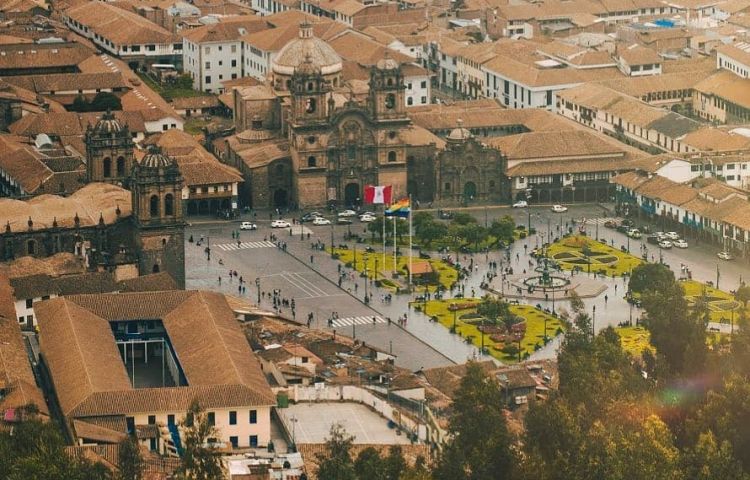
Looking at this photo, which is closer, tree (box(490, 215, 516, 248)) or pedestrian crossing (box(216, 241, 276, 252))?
tree (box(490, 215, 516, 248))

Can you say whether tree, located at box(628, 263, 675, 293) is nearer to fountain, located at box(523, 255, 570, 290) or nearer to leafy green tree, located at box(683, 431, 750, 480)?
fountain, located at box(523, 255, 570, 290)

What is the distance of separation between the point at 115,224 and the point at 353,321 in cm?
1554

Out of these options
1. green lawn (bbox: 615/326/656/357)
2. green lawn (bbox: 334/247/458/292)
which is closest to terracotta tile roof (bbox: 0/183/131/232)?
green lawn (bbox: 334/247/458/292)

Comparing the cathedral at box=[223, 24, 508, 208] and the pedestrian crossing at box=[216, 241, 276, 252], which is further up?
the cathedral at box=[223, 24, 508, 208]

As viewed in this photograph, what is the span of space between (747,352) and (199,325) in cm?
2803

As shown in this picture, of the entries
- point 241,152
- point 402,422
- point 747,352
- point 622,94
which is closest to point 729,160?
point 622,94

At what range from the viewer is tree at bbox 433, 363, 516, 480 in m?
106

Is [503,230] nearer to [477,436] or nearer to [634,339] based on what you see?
[634,339]

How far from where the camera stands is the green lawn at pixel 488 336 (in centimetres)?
13512

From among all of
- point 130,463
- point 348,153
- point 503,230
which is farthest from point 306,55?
point 130,463

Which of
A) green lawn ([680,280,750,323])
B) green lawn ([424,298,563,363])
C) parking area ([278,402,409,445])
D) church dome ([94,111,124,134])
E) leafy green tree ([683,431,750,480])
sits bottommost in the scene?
green lawn ([424,298,563,363])

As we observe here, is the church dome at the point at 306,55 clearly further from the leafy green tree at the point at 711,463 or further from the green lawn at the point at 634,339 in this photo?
the leafy green tree at the point at 711,463

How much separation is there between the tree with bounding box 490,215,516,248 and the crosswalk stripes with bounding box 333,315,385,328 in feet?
59.2

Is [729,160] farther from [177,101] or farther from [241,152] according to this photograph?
[177,101]
